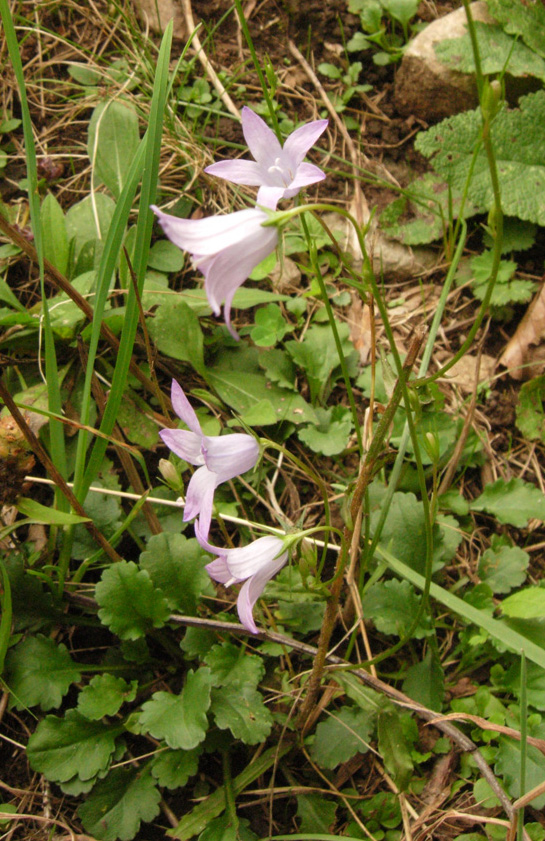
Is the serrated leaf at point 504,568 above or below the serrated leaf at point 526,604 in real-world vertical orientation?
below

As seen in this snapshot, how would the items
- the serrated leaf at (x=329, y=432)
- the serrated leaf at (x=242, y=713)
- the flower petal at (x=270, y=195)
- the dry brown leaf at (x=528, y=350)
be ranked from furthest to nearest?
the dry brown leaf at (x=528, y=350), the serrated leaf at (x=329, y=432), the serrated leaf at (x=242, y=713), the flower petal at (x=270, y=195)

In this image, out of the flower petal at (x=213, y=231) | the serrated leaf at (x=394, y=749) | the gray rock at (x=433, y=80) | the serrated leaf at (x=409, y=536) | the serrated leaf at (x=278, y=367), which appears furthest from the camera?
the gray rock at (x=433, y=80)

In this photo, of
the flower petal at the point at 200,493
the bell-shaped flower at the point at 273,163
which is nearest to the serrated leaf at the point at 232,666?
the flower petal at the point at 200,493

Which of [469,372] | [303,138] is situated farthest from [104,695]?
[469,372]

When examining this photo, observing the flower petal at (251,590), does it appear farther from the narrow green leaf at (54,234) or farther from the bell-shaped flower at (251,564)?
the narrow green leaf at (54,234)

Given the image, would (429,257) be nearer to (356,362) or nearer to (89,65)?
(356,362)

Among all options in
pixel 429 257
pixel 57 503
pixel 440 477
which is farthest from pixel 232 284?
pixel 429 257
